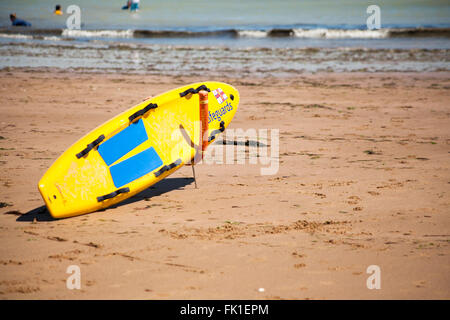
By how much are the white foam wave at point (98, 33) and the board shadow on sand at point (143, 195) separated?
27885 millimetres

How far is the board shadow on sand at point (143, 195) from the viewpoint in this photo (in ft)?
17.2

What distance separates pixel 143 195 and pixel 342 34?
30.7 m

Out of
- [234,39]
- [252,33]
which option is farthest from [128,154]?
[252,33]

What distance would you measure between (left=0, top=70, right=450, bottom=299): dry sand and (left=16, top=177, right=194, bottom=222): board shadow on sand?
29 mm

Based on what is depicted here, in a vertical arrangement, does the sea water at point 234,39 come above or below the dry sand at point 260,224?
above

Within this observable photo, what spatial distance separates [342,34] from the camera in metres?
34.2

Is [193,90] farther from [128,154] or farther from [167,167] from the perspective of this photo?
[128,154]

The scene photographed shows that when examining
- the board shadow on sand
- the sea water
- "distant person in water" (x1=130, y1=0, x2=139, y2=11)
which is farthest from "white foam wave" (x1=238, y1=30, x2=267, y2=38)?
the board shadow on sand

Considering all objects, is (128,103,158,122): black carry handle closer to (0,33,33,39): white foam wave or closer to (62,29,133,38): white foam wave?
(0,33,33,39): white foam wave

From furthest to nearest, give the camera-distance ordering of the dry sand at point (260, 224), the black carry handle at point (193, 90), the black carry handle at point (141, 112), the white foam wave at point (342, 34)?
the white foam wave at point (342, 34) < the black carry handle at point (193, 90) < the black carry handle at point (141, 112) < the dry sand at point (260, 224)

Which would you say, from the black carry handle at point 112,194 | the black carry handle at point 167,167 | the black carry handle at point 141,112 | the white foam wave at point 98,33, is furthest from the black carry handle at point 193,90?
the white foam wave at point 98,33

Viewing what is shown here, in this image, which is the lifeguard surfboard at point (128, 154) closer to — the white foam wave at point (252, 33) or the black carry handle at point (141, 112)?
the black carry handle at point (141, 112)

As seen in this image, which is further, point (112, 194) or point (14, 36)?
Result: point (14, 36)

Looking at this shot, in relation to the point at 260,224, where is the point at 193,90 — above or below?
above
